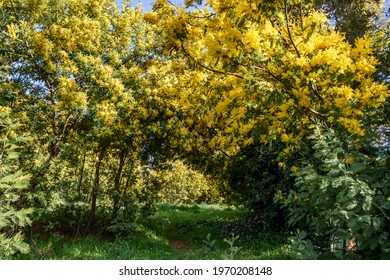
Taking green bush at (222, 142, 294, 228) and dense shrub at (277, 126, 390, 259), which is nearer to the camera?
dense shrub at (277, 126, 390, 259)

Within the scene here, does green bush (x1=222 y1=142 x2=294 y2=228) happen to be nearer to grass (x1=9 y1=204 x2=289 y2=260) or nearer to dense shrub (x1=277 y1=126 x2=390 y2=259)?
grass (x1=9 y1=204 x2=289 y2=260)

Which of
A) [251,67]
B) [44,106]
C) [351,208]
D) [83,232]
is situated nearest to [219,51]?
[251,67]

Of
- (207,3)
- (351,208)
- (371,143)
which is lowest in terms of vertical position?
(351,208)

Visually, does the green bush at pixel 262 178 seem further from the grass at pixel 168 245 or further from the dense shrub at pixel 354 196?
the dense shrub at pixel 354 196

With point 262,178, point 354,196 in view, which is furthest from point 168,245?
point 354,196

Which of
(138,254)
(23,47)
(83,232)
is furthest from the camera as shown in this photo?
(83,232)

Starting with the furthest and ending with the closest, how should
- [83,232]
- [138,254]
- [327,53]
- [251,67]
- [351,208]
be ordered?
[83,232]
[138,254]
[251,67]
[327,53]
[351,208]

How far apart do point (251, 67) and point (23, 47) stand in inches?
171

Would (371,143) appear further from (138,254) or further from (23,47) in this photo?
(23,47)

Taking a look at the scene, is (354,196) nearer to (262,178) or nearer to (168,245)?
(262,178)

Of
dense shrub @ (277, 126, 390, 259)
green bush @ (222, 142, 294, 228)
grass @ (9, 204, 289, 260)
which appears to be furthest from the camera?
green bush @ (222, 142, 294, 228)

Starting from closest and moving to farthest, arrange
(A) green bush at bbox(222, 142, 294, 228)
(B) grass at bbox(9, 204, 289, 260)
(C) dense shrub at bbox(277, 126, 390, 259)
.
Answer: (C) dense shrub at bbox(277, 126, 390, 259)
(B) grass at bbox(9, 204, 289, 260)
(A) green bush at bbox(222, 142, 294, 228)

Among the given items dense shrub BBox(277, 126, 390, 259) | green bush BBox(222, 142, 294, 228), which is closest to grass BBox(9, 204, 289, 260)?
green bush BBox(222, 142, 294, 228)

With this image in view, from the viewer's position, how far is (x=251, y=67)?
4195mm
